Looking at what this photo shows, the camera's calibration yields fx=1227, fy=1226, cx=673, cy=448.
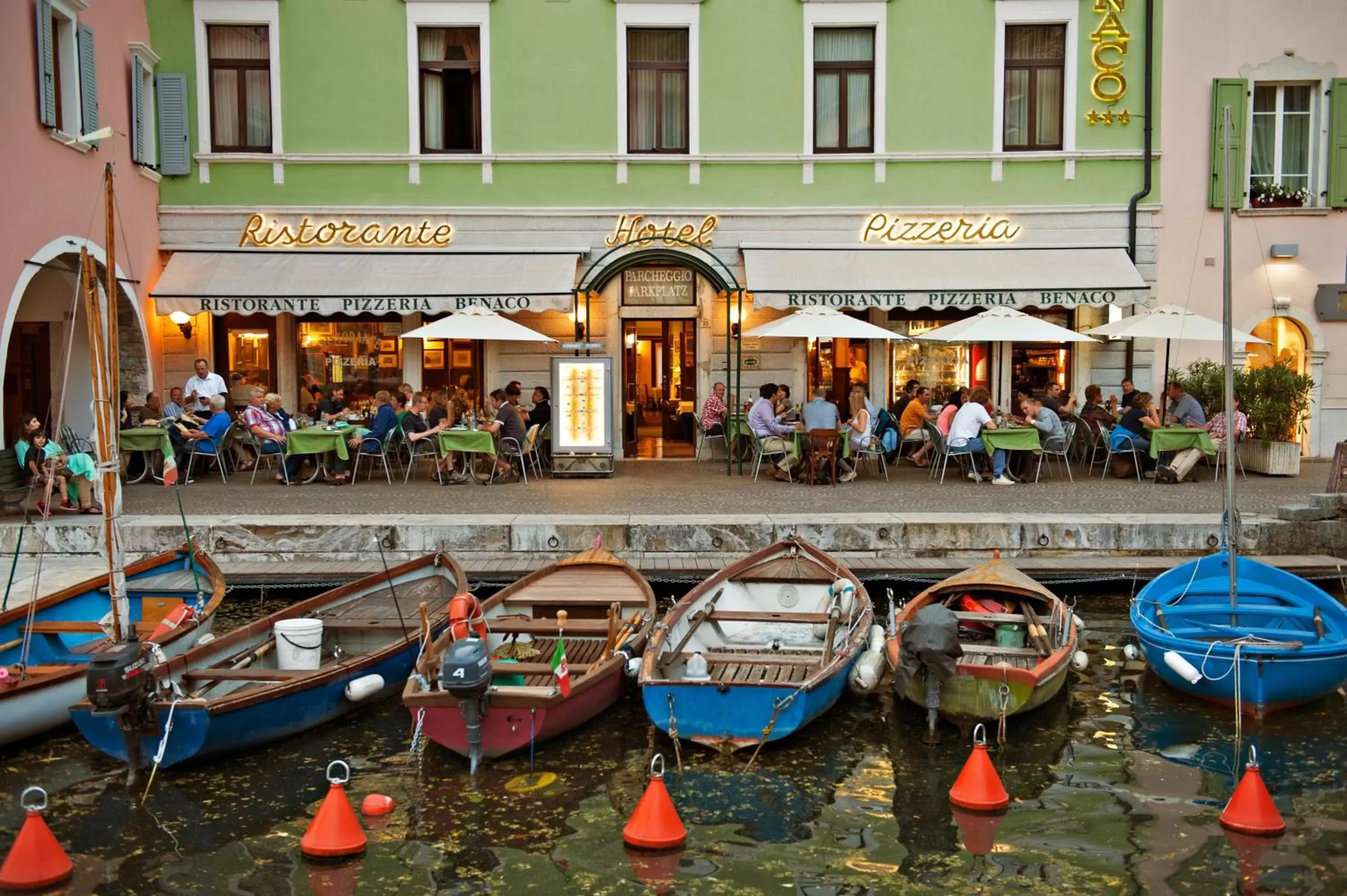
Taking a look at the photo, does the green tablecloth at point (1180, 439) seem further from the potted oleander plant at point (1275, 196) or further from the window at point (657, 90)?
the window at point (657, 90)

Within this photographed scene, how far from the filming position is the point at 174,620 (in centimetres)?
965

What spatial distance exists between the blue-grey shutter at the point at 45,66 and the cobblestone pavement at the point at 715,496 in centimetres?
476

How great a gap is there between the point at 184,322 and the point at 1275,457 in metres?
16.0

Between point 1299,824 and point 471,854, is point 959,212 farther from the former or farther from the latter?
point 471,854

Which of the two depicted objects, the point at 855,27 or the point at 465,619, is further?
the point at 855,27

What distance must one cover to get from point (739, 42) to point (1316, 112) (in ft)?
29.8

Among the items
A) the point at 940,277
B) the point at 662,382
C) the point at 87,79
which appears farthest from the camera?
the point at 662,382

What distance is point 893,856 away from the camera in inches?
266

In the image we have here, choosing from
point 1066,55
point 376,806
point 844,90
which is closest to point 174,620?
point 376,806

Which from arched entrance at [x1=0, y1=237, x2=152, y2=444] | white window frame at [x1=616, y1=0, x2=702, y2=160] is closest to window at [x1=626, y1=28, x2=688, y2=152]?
white window frame at [x1=616, y1=0, x2=702, y2=160]

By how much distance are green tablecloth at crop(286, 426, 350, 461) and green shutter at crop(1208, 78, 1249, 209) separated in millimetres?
13629

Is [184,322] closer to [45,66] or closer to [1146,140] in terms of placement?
[45,66]

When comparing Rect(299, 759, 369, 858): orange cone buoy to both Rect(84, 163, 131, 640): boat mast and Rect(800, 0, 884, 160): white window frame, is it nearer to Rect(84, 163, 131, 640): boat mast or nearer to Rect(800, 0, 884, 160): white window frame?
Rect(84, 163, 131, 640): boat mast

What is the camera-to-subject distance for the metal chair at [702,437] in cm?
1851
